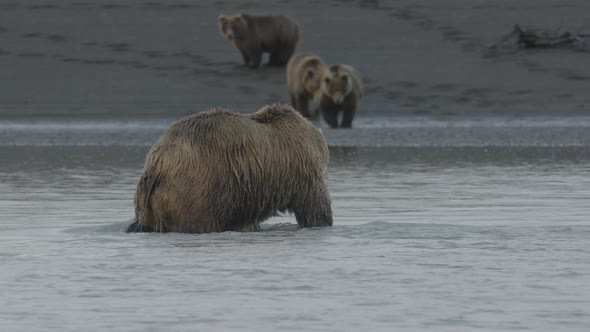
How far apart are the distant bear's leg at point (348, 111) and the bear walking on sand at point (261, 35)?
12.4 feet

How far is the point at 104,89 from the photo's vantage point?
21.7 meters

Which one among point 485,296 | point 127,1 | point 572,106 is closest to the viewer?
point 485,296

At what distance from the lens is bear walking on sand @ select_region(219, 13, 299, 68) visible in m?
23.6

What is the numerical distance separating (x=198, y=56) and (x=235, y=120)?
15.5 meters

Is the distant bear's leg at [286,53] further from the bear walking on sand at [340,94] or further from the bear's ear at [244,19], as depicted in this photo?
the bear walking on sand at [340,94]

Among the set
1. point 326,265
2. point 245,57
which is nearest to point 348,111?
point 245,57

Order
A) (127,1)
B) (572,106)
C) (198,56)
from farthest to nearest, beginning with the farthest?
(127,1), (198,56), (572,106)

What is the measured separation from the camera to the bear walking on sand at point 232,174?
7934 mm

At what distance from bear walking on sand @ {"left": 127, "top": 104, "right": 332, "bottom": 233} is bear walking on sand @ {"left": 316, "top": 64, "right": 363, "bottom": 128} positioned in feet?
37.6

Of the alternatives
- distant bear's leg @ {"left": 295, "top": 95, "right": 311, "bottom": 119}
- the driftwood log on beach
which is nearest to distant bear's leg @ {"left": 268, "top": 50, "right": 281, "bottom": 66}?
distant bear's leg @ {"left": 295, "top": 95, "right": 311, "bottom": 119}

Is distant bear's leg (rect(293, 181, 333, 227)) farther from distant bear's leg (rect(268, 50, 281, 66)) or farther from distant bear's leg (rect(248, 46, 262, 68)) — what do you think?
distant bear's leg (rect(268, 50, 281, 66))

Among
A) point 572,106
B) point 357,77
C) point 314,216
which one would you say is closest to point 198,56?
point 357,77

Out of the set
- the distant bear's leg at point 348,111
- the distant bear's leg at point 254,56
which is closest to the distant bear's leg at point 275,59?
the distant bear's leg at point 254,56

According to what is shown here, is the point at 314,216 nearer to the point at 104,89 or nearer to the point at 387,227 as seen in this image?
the point at 387,227
